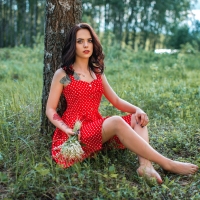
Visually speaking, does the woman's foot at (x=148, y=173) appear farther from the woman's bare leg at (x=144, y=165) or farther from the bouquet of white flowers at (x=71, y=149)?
the bouquet of white flowers at (x=71, y=149)

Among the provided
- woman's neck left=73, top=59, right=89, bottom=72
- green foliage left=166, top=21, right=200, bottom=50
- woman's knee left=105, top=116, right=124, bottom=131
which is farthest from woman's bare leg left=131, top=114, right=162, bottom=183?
Answer: green foliage left=166, top=21, right=200, bottom=50

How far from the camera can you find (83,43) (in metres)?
2.89

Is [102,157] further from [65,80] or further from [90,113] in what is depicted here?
[65,80]

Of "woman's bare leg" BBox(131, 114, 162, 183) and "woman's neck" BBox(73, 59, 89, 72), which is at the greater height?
"woman's neck" BBox(73, 59, 89, 72)

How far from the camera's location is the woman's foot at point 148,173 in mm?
2557

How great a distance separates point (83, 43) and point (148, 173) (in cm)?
121

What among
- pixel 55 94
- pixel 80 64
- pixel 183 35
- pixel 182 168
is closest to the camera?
pixel 182 168

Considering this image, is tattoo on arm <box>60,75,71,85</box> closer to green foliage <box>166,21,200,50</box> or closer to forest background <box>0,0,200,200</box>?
forest background <box>0,0,200,200</box>

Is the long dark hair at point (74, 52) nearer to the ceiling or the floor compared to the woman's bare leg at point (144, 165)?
nearer to the ceiling

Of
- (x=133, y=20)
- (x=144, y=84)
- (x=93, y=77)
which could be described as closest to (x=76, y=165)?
(x=93, y=77)

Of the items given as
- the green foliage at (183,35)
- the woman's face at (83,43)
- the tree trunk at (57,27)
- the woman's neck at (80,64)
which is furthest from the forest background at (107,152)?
the green foliage at (183,35)

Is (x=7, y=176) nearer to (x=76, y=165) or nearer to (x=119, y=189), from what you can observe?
(x=76, y=165)

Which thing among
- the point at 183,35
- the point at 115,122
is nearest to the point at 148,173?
the point at 115,122

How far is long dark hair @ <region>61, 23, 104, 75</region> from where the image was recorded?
2.90 meters
